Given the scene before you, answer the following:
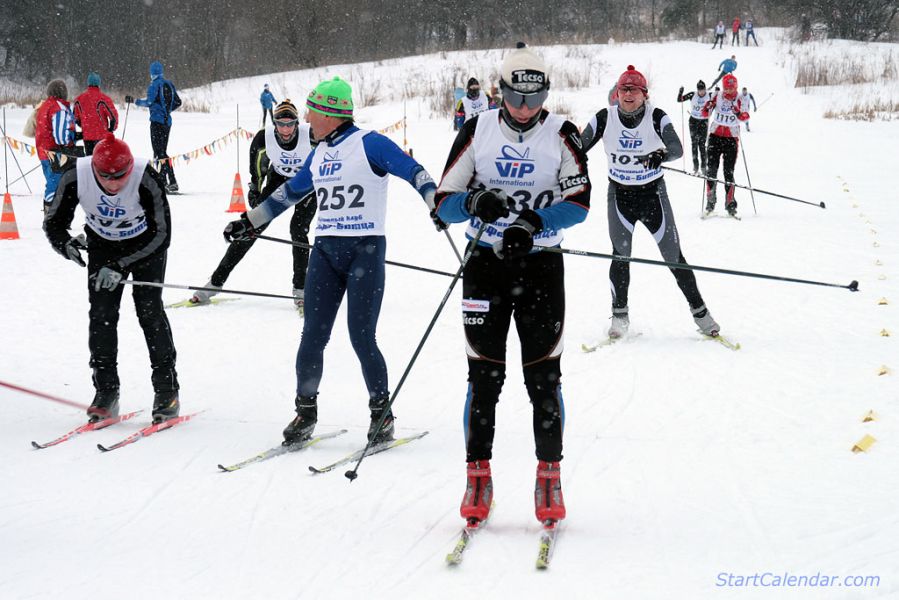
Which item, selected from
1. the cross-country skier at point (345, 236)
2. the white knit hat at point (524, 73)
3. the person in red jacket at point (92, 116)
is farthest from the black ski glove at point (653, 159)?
the person in red jacket at point (92, 116)

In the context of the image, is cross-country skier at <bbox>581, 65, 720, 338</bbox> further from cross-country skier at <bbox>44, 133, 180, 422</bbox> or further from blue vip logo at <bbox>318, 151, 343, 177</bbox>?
cross-country skier at <bbox>44, 133, 180, 422</bbox>

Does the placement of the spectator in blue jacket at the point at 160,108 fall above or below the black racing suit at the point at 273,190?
above

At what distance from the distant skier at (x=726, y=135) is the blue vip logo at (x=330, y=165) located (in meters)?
9.54

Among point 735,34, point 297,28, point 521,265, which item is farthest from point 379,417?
point 297,28

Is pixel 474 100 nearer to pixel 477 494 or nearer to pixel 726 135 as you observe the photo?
pixel 726 135

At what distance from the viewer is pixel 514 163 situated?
12.6 ft

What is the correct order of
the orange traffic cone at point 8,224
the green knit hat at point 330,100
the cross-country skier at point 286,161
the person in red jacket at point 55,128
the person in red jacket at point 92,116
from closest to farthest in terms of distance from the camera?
the green knit hat at point 330,100, the cross-country skier at point 286,161, the orange traffic cone at point 8,224, the person in red jacket at point 55,128, the person in red jacket at point 92,116

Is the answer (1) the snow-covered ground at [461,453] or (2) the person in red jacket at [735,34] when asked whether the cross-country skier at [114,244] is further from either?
(2) the person in red jacket at [735,34]

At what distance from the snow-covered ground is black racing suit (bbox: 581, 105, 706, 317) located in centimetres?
61

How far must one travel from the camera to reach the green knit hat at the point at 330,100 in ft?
16.2

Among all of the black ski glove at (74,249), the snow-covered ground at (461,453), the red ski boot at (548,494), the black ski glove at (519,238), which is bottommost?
the snow-covered ground at (461,453)

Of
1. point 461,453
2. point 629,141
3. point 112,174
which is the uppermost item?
point 629,141

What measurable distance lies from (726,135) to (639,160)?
726cm

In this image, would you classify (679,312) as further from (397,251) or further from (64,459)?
(64,459)
